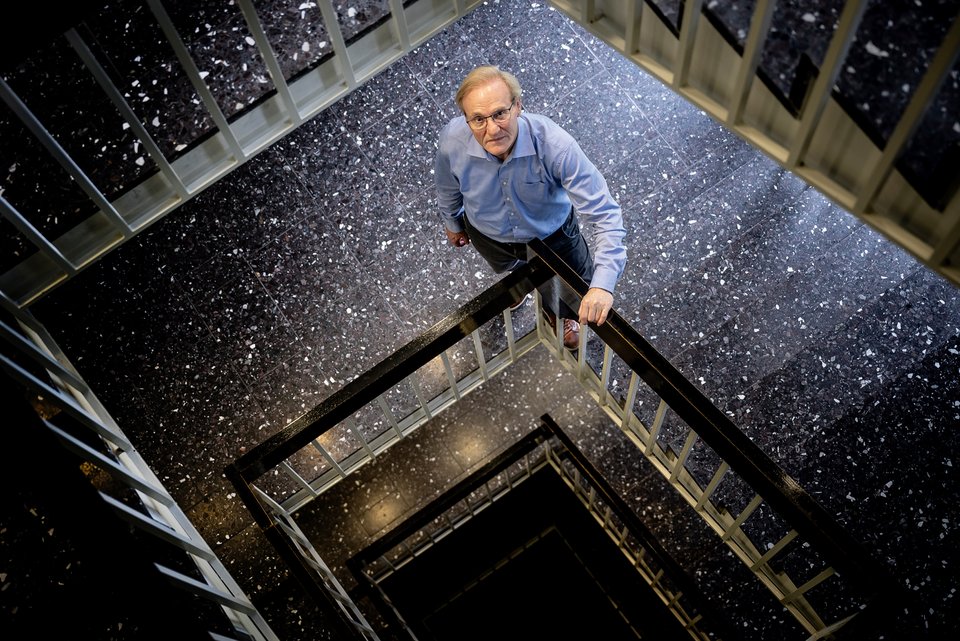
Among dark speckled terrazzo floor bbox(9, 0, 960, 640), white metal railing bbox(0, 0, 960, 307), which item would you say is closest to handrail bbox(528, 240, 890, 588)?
white metal railing bbox(0, 0, 960, 307)

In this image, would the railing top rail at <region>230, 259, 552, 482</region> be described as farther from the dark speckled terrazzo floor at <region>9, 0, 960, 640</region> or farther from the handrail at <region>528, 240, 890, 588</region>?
the dark speckled terrazzo floor at <region>9, 0, 960, 640</region>

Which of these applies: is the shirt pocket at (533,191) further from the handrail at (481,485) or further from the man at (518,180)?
the handrail at (481,485)

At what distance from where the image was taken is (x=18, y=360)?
310cm

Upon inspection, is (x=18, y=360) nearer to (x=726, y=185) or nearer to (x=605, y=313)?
(x=605, y=313)

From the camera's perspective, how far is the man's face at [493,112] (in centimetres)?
271

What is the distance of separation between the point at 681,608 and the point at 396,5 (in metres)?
2.76

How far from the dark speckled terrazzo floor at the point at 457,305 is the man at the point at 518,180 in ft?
2.48

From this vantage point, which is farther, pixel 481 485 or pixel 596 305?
pixel 481 485

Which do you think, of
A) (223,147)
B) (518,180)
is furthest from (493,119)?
(223,147)

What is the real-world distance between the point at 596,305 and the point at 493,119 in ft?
2.21

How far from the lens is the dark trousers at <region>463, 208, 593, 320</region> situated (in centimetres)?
329

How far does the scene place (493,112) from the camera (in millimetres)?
2717

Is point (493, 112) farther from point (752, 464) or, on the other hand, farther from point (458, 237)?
point (752, 464)

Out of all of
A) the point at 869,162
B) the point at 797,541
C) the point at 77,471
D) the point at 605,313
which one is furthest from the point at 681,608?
the point at 77,471
